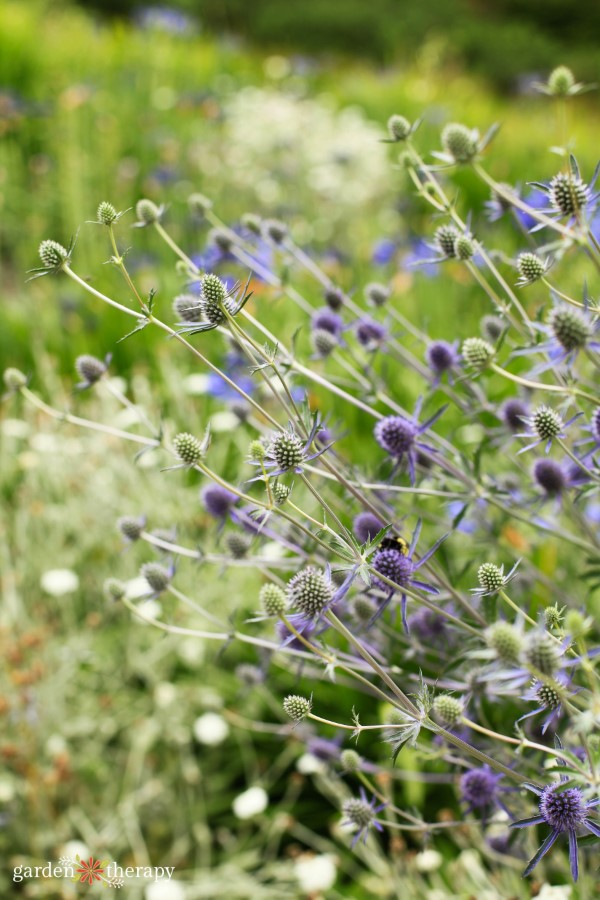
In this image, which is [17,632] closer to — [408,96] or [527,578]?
[527,578]

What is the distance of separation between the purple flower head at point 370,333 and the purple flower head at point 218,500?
16.3 inches

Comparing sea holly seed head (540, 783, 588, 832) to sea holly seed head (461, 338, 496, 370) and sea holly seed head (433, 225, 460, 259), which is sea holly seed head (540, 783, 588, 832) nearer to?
sea holly seed head (461, 338, 496, 370)

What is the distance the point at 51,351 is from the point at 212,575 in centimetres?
140

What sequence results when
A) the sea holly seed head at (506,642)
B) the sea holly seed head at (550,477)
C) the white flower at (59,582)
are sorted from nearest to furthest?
the sea holly seed head at (506,642) → the sea holly seed head at (550,477) → the white flower at (59,582)

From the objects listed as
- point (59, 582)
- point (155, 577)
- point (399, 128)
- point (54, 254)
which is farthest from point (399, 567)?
point (59, 582)

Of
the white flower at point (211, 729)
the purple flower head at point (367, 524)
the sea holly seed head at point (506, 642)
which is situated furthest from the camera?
the white flower at point (211, 729)

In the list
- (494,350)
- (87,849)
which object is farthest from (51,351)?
(494,350)

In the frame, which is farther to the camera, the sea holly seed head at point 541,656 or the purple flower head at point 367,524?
the purple flower head at point 367,524

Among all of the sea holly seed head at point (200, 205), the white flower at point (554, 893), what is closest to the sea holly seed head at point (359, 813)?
the white flower at point (554, 893)

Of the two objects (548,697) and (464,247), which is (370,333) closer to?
(464,247)

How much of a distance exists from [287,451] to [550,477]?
62 cm

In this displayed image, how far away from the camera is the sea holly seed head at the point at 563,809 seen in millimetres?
1018

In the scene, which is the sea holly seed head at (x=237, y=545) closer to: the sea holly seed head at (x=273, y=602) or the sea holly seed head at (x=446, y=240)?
the sea holly seed head at (x=273, y=602)

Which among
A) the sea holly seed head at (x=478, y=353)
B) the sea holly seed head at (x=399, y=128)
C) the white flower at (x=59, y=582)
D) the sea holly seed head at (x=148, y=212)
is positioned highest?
the sea holly seed head at (x=399, y=128)
